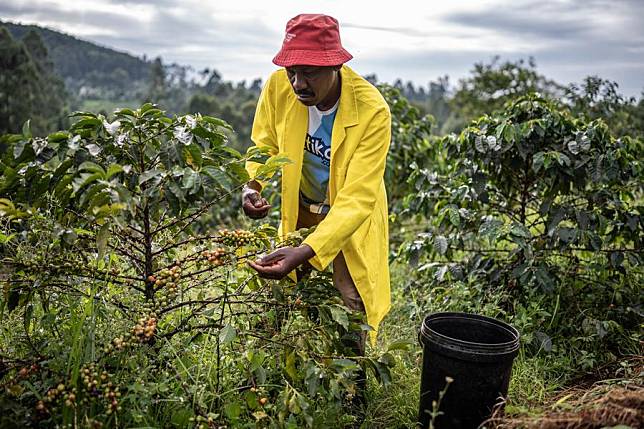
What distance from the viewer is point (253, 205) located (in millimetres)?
2064

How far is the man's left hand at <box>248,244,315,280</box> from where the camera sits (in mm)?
1750

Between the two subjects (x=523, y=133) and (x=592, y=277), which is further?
(x=592, y=277)

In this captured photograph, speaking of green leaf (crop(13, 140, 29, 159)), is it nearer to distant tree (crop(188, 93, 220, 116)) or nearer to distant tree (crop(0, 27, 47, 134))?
distant tree (crop(0, 27, 47, 134))

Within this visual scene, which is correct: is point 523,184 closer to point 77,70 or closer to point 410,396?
point 410,396

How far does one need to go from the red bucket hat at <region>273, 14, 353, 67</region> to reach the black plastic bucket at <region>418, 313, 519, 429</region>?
1.05 m

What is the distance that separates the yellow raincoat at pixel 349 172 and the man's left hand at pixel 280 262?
0.19 feet

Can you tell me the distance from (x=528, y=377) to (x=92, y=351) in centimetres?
190

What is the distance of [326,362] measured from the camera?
196 cm

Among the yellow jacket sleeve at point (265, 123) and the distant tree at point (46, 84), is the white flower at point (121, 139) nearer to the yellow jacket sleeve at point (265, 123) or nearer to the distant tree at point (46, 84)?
the yellow jacket sleeve at point (265, 123)

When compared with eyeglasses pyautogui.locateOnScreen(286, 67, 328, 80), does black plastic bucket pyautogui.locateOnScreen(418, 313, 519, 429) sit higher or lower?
lower

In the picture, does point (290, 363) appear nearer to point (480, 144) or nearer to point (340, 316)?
point (340, 316)

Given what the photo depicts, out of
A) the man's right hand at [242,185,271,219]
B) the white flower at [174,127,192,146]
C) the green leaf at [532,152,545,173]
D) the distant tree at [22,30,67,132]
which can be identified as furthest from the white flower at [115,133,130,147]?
the distant tree at [22,30,67,132]

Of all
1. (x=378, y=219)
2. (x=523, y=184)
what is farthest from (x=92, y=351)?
(x=523, y=184)

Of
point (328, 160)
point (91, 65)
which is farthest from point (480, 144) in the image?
point (91, 65)
